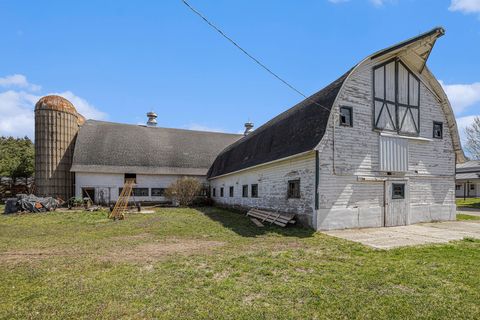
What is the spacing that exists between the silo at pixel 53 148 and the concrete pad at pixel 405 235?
24.6 m

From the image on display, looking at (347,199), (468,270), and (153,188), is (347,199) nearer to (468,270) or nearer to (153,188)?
(468,270)

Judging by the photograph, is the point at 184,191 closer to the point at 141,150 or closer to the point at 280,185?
the point at 141,150

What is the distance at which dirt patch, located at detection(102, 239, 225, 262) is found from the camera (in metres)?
7.29

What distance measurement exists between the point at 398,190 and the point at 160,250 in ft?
37.8

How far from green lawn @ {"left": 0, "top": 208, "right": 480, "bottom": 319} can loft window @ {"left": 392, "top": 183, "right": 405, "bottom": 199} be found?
4.28 m

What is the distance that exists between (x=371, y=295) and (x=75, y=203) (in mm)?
24176

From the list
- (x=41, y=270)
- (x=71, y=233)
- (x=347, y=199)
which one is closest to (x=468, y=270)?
(x=347, y=199)

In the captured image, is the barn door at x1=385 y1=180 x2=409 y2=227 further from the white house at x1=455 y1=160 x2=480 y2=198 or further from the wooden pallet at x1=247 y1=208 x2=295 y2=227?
the white house at x1=455 y1=160 x2=480 y2=198

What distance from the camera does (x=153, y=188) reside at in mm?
27578

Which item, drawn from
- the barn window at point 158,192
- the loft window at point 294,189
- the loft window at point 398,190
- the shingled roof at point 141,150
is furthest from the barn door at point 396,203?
the barn window at point 158,192

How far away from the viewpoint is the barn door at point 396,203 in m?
13.3

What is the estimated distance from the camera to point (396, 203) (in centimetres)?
1352

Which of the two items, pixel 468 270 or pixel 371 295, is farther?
pixel 468 270

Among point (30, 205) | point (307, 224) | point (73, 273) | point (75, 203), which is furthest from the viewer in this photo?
point (75, 203)
